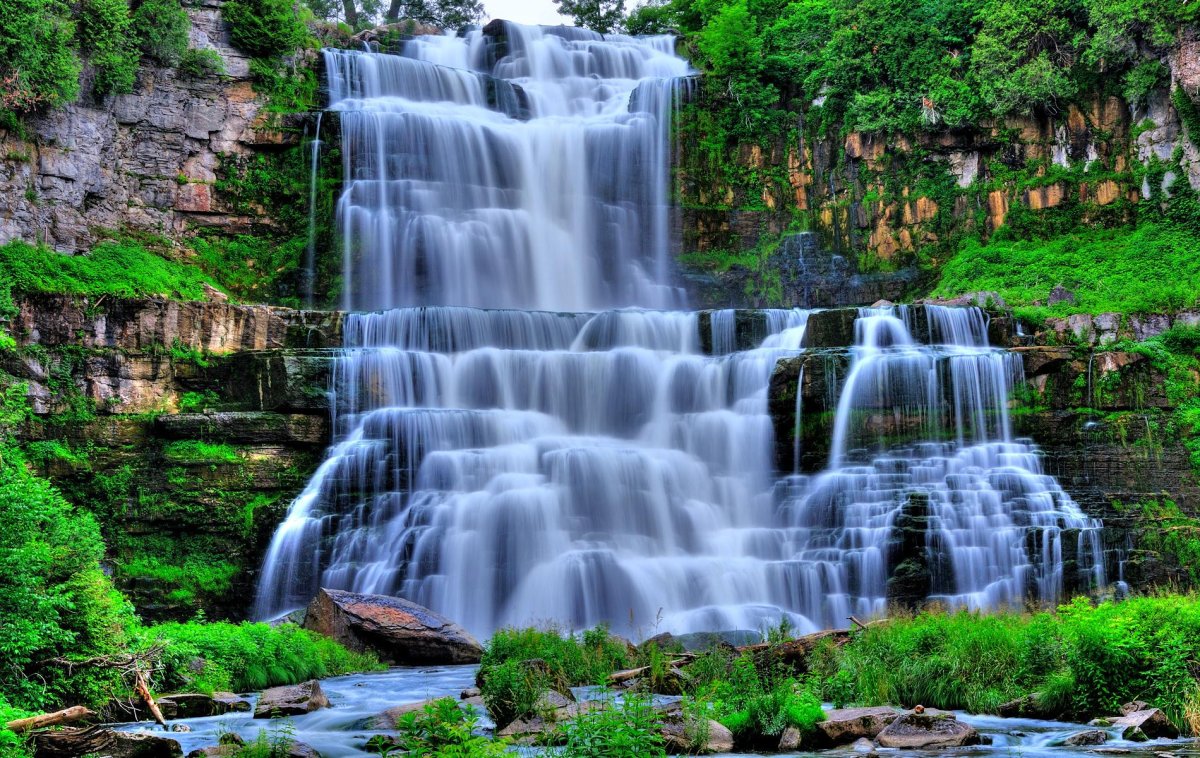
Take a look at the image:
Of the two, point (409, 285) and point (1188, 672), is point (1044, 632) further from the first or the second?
point (409, 285)

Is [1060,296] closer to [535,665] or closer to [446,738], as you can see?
[535,665]

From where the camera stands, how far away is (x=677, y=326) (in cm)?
2938

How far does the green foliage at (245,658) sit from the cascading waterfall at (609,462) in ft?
17.1

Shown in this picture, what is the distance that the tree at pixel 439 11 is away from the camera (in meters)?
59.6

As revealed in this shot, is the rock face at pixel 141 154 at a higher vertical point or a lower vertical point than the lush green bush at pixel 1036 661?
higher

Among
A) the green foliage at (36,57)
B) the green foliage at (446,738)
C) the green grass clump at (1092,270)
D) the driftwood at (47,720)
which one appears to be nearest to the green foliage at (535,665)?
the green foliage at (446,738)

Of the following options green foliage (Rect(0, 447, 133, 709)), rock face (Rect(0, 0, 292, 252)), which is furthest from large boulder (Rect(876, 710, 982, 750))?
rock face (Rect(0, 0, 292, 252))

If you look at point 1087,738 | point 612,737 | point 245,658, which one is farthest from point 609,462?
point 612,737

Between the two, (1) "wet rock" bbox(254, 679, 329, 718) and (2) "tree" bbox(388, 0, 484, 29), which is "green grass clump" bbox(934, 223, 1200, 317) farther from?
(2) "tree" bbox(388, 0, 484, 29)

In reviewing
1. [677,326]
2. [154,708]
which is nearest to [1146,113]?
[677,326]

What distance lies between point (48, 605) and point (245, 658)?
4.15 meters

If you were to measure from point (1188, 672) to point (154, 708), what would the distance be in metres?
11.5

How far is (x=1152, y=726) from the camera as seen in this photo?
1013cm

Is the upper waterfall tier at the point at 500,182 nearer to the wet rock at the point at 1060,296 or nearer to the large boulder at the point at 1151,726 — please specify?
the wet rock at the point at 1060,296
